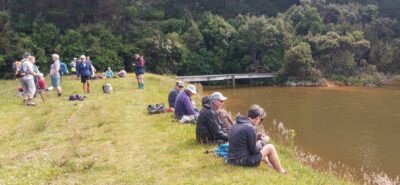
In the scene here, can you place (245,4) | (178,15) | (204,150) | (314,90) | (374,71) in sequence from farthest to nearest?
(245,4) < (178,15) < (374,71) < (314,90) < (204,150)

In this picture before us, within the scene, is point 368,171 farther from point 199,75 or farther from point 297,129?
→ point 199,75

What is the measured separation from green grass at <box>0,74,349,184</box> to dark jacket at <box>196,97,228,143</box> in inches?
11.8

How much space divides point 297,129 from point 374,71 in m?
36.0

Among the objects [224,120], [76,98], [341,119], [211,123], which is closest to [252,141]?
[211,123]

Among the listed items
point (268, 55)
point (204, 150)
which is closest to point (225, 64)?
point (268, 55)

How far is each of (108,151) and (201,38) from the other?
4318 cm

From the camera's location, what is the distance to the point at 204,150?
11.5m

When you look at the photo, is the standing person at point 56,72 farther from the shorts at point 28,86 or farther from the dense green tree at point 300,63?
the dense green tree at point 300,63

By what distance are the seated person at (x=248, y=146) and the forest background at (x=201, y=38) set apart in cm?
3844

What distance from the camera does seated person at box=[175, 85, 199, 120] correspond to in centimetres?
1468

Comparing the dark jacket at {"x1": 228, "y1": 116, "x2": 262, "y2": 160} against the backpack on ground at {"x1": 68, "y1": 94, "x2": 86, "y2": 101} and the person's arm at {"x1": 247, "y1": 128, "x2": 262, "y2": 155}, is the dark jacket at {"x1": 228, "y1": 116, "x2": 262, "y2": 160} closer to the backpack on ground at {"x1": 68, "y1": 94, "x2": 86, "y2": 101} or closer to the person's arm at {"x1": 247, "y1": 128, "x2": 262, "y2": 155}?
the person's arm at {"x1": 247, "y1": 128, "x2": 262, "y2": 155}

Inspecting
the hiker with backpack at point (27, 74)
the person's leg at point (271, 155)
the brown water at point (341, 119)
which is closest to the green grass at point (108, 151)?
the person's leg at point (271, 155)

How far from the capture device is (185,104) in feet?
48.6

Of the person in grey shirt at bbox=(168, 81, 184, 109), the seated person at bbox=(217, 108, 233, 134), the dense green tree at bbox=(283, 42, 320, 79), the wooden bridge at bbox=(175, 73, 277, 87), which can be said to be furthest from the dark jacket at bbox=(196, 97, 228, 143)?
the dense green tree at bbox=(283, 42, 320, 79)
